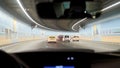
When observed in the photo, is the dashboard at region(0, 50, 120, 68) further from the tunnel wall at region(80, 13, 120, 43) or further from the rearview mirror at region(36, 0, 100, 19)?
the tunnel wall at region(80, 13, 120, 43)

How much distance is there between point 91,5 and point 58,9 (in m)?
0.32

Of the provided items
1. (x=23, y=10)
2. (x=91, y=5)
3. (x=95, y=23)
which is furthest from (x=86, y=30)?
(x=91, y=5)

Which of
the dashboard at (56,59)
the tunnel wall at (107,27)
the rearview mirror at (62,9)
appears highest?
the rearview mirror at (62,9)

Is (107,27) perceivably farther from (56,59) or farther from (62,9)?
(56,59)

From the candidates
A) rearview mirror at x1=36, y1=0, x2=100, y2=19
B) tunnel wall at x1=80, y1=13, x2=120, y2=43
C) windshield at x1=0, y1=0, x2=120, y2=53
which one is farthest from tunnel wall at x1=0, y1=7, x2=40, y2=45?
tunnel wall at x1=80, y1=13, x2=120, y2=43

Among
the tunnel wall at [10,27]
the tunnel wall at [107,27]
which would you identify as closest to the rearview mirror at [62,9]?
the tunnel wall at [10,27]

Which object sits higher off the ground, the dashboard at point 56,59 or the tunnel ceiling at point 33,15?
the tunnel ceiling at point 33,15

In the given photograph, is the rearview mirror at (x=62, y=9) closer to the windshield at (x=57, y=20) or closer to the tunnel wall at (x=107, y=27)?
the windshield at (x=57, y=20)

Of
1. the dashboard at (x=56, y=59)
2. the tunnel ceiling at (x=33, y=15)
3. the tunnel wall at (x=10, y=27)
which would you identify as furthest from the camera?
the tunnel ceiling at (x=33, y=15)

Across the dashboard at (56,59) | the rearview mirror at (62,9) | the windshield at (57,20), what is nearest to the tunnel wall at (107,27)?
the windshield at (57,20)

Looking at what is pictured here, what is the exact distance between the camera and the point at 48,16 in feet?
10.8

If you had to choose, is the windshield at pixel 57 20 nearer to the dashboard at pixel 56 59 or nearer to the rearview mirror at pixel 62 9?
the rearview mirror at pixel 62 9

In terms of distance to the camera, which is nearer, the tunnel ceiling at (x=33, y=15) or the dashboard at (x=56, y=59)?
the dashboard at (x=56, y=59)

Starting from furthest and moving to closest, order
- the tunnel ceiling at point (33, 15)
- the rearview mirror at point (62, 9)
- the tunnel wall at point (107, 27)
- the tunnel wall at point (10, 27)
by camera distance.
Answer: the tunnel wall at point (107, 27) → the tunnel ceiling at point (33, 15) → the tunnel wall at point (10, 27) → the rearview mirror at point (62, 9)
